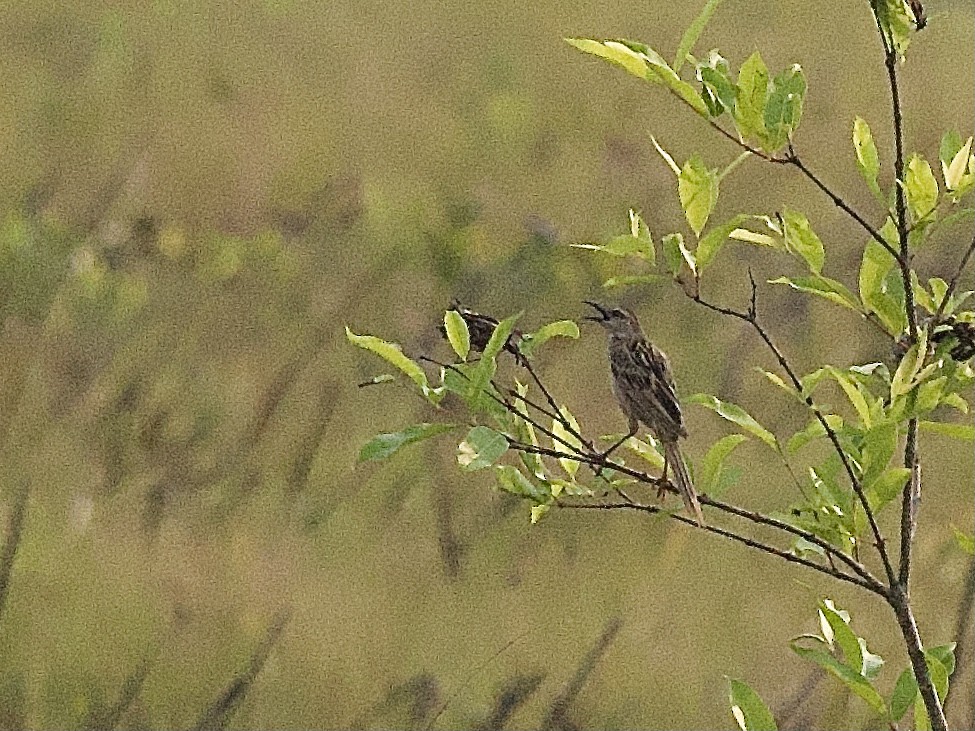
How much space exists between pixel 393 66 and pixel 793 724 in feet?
2.23

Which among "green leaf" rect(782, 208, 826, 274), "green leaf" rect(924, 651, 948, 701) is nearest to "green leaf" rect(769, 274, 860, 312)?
"green leaf" rect(782, 208, 826, 274)

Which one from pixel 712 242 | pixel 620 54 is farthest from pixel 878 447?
pixel 620 54

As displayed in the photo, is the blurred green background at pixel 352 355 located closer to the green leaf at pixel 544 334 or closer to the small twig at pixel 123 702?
the small twig at pixel 123 702

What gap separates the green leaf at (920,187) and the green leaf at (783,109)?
8cm

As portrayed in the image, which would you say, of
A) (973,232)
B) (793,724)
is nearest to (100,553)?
(793,724)

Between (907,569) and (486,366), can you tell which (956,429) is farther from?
(486,366)

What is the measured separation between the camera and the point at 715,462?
72cm

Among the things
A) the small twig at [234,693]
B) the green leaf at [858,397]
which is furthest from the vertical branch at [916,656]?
the small twig at [234,693]

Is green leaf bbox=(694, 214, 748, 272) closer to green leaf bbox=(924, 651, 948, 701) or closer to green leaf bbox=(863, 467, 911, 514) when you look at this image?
green leaf bbox=(863, 467, 911, 514)

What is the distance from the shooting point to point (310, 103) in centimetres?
99

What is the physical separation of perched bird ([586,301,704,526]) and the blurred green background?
4 centimetres

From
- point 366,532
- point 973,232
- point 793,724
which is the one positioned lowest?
point 793,724

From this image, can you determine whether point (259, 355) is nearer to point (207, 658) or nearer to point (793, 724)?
point (207, 658)

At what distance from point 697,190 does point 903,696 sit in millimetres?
335
